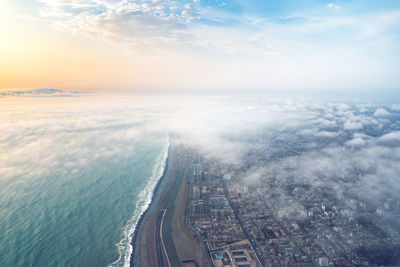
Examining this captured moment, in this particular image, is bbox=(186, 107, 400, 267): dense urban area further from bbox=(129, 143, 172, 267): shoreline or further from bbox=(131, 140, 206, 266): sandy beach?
bbox=(129, 143, 172, 267): shoreline

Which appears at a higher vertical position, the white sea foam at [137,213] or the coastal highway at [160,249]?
the white sea foam at [137,213]

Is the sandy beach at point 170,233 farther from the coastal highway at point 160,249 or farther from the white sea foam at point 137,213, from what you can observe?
the white sea foam at point 137,213

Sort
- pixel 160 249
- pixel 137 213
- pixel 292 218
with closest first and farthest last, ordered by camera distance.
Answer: pixel 160 249 → pixel 292 218 → pixel 137 213

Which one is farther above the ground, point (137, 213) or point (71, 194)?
point (71, 194)

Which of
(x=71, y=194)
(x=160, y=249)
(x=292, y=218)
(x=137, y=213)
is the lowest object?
(x=160, y=249)

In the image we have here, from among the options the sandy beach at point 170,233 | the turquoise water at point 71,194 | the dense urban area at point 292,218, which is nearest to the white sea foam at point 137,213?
the turquoise water at point 71,194

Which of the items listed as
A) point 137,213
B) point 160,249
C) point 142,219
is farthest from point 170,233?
point 137,213

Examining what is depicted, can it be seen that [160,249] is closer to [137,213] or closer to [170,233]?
[170,233]

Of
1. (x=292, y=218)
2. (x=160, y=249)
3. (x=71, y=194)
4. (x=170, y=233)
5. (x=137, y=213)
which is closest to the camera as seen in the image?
(x=160, y=249)
